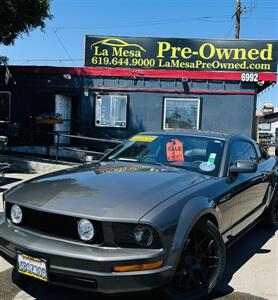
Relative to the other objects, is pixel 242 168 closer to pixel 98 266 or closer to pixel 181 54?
pixel 98 266

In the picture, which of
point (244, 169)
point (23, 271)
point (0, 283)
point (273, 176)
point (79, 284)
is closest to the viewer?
point (79, 284)

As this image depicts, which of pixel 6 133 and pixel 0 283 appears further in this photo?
pixel 6 133

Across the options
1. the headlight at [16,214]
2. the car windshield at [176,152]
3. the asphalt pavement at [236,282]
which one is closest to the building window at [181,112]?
the asphalt pavement at [236,282]

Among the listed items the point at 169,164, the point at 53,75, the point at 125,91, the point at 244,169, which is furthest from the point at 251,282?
the point at 53,75

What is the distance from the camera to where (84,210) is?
3035 mm

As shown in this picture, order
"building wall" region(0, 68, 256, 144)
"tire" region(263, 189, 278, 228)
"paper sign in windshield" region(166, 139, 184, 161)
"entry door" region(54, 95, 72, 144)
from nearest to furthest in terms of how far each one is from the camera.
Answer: "paper sign in windshield" region(166, 139, 184, 161), "tire" region(263, 189, 278, 228), "building wall" region(0, 68, 256, 144), "entry door" region(54, 95, 72, 144)

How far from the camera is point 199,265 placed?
345 centimetres

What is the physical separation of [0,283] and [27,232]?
884mm

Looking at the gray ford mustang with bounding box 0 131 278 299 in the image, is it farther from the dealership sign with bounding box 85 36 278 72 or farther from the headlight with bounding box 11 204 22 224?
the dealership sign with bounding box 85 36 278 72

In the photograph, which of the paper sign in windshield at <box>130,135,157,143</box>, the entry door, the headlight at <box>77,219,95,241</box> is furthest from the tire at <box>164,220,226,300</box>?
the entry door

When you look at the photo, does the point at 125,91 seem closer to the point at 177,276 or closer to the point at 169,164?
the point at 169,164

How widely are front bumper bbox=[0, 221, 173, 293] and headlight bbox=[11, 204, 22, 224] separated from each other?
0.45 m

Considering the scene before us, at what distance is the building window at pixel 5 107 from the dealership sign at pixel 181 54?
130 inches

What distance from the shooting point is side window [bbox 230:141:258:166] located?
187 inches
